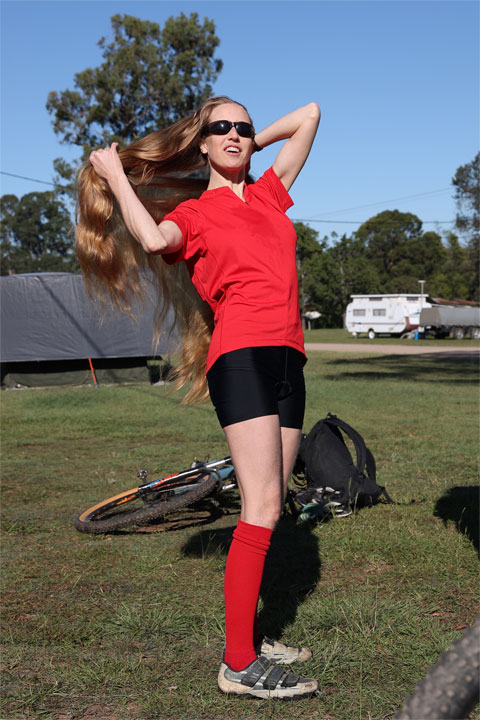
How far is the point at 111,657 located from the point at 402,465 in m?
4.22

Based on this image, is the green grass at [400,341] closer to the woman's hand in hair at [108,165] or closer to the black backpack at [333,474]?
the black backpack at [333,474]

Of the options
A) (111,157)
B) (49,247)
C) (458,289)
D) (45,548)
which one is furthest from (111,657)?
(49,247)

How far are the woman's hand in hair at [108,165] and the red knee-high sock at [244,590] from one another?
1.40 m

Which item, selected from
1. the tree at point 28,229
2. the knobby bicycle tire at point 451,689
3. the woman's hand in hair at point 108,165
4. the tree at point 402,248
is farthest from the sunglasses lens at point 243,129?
the tree at point 28,229

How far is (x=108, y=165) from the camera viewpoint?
8.77 ft

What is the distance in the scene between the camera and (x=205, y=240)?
2635mm

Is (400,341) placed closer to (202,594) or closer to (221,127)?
(202,594)

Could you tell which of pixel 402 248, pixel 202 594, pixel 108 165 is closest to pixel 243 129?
pixel 108 165

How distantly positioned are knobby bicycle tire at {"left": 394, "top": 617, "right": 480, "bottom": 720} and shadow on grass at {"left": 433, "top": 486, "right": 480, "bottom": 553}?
11.4 feet

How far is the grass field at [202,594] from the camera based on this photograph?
2.60 m

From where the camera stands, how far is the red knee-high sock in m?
2.58

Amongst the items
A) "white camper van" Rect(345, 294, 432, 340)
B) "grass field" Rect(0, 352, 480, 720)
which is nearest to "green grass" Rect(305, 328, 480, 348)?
"white camper van" Rect(345, 294, 432, 340)

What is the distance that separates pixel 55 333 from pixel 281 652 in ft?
45.2

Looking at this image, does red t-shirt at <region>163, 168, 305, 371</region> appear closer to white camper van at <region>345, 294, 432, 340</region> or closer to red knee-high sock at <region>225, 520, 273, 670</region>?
red knee-high sock at <region>225, 520, 273, 670</region>
